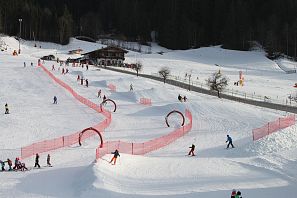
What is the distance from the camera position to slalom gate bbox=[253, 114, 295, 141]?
31786mm

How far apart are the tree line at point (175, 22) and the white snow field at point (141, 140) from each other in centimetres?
4222

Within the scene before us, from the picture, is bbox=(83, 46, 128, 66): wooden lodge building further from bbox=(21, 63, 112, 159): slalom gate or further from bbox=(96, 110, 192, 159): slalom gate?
bbox=(96, 110, 192, 159): slalom gate

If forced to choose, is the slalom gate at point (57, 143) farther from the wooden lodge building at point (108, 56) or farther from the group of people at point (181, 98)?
the wooden lodge building at point (108, 56)

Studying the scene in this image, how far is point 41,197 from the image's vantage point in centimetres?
2031

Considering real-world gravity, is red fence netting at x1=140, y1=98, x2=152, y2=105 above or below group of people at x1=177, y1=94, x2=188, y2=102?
below

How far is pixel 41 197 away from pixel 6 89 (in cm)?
3719

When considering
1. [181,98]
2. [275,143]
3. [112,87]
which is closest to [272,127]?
[275,143]

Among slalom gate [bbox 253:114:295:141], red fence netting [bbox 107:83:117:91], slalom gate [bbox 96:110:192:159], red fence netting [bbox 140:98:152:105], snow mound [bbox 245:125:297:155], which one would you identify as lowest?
slalom gate [bbox 96:110:192:159]

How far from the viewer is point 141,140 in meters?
33.2

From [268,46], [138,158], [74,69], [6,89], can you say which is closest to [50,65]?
[74,69]

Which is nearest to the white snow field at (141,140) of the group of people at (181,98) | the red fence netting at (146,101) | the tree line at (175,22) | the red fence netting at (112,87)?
the red fence netting at (112,87)

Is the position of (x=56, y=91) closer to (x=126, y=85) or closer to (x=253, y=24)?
(x=126, y=85)

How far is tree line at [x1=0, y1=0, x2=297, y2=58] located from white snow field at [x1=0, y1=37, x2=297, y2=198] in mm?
42223

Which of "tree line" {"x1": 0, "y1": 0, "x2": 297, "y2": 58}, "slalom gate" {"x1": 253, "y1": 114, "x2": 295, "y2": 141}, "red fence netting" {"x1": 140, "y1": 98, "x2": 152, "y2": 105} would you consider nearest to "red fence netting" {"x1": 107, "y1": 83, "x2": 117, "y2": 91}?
"red fence netting" {"x1": 140, "y1": 98, "x2": 152, "y2": 105}
